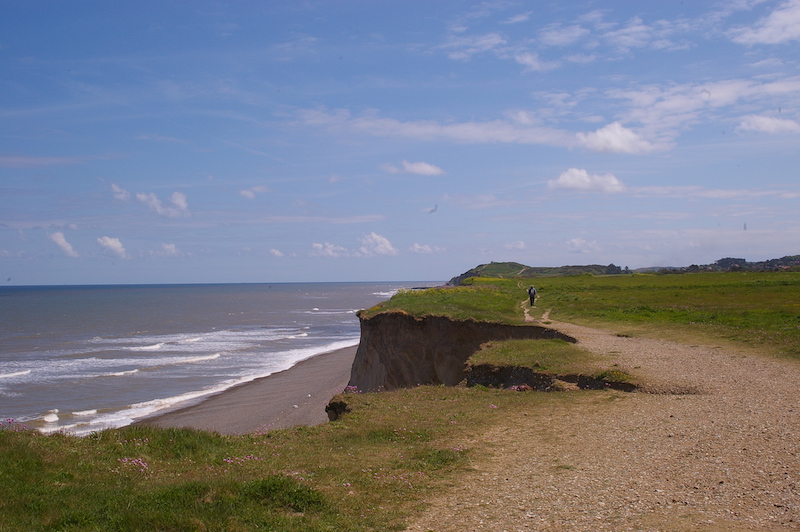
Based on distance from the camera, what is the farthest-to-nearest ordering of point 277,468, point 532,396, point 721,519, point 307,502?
point 532,396 < point 277,468 < point 307,502 < point 721,519

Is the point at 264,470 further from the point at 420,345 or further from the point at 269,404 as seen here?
the point at 269,404

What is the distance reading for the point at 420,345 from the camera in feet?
85.8

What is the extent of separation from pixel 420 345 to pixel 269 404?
924 cm

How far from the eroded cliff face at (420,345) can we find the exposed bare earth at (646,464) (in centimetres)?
1032

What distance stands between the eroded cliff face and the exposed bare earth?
33.8 feet

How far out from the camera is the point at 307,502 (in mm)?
6855

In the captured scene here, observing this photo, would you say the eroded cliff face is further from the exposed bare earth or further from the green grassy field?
the exposed bare earth

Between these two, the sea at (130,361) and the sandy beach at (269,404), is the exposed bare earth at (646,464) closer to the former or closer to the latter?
the sea at (130,361)

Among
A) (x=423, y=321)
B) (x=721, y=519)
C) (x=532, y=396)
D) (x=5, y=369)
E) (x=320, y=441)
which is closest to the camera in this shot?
(x=721, y=519)

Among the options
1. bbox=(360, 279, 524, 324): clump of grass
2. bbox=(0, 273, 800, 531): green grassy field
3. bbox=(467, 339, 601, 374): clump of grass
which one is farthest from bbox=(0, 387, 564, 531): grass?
bbox=(360, 279, 524, 324): clump of grass

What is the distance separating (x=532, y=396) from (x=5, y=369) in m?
40.2

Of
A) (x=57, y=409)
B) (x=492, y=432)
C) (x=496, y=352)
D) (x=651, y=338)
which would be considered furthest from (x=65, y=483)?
(x=57, y=409)

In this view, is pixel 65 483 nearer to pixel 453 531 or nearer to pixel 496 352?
pixel 453 531

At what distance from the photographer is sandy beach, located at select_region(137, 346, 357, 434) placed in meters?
25.6
